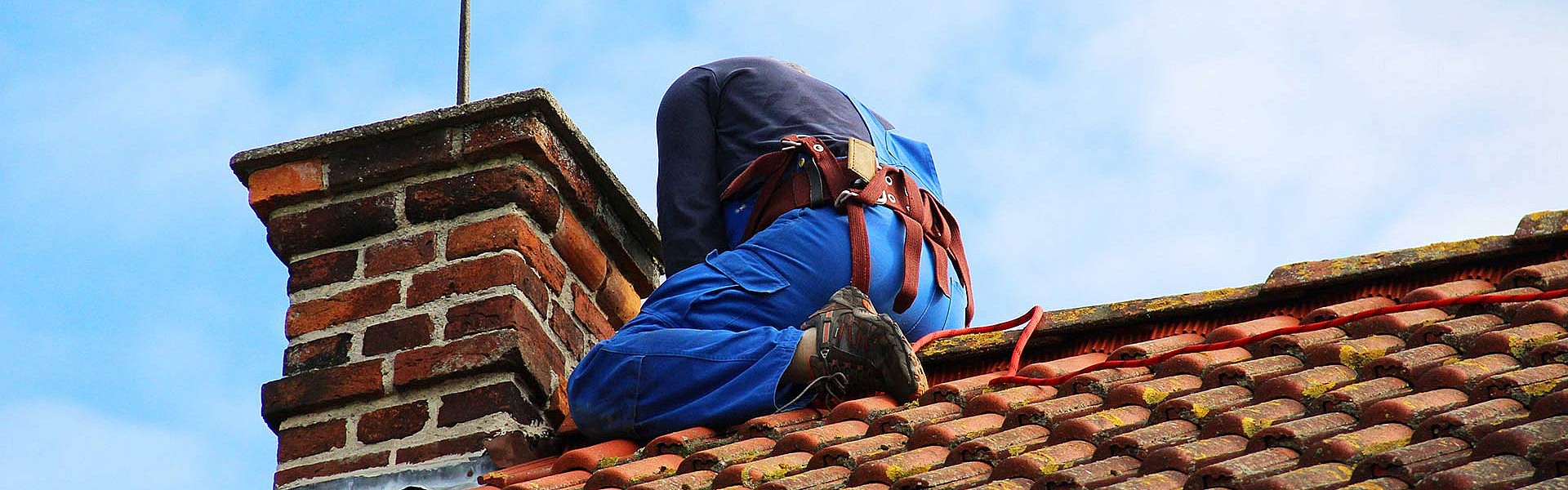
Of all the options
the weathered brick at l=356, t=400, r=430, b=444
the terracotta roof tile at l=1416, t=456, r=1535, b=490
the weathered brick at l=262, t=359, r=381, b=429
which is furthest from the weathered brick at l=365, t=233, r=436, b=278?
the terracotta roof tile at l=1416, t=456, r=1535, b=490

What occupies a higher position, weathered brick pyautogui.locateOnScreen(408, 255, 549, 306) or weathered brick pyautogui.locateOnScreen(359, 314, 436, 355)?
weathered brick pyautogui.locateOnScreen(408, 255, 549, 306)

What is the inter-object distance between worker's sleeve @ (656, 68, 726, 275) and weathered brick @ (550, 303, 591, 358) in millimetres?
267

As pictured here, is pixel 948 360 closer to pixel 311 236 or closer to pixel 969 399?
pixel 969 399

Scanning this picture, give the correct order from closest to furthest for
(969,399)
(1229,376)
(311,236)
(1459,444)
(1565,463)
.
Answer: (1565,463), (1459,444), (1229,376), (969,399), (311,236)

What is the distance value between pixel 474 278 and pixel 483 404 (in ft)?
1.05

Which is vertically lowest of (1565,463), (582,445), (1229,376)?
(1565,463)

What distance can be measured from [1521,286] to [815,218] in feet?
4.61

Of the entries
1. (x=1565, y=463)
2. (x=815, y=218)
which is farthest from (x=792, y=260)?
(x=1565, y=463)

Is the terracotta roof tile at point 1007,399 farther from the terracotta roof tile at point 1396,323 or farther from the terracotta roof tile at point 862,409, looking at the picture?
the terracotta roof tile at point 1396,323

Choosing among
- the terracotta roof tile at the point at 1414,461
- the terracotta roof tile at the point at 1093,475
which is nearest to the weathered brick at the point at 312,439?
the terracotta roof tile at the point at 1093,475

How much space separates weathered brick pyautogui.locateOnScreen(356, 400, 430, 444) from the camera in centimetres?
391

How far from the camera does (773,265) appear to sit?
3.86 meters

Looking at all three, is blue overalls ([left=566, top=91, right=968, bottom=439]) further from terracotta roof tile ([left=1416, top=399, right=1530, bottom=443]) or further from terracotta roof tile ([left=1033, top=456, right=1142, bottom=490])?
terracotta roof tile ([left=1416, top=399, right=1530, bottom=443])

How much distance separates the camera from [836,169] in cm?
400
